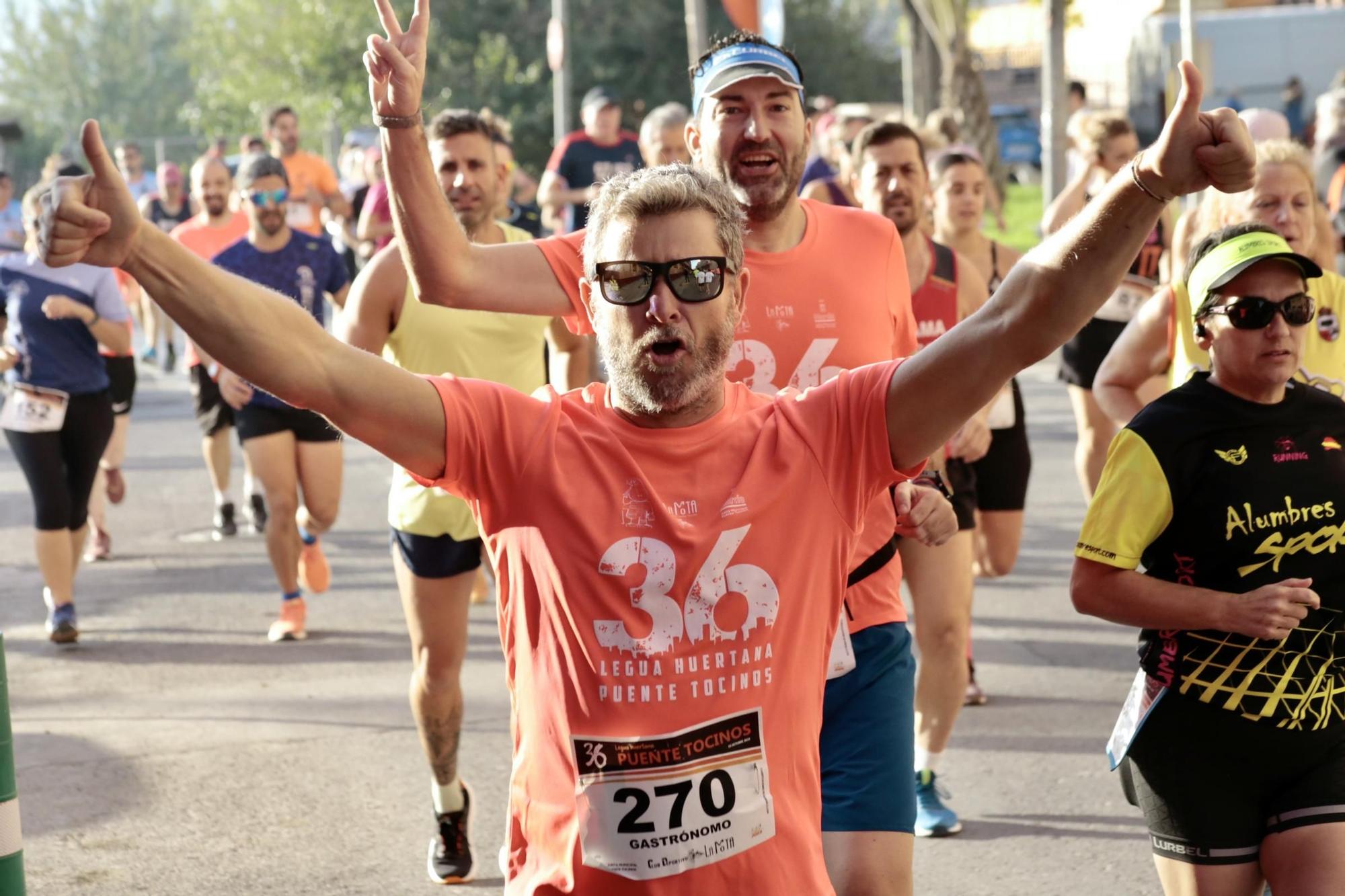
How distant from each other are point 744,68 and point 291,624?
4937 millimetres

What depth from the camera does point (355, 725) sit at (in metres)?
6.85

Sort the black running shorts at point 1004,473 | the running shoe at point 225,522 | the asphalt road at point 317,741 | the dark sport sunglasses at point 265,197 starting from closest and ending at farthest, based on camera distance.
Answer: the asphalt road at point 317,741 < the black running shorts at point 1004,473 < the dark sport sunglasses at point 265,197 < the running shoe at point 225,522

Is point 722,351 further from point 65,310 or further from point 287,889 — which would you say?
point 65,310

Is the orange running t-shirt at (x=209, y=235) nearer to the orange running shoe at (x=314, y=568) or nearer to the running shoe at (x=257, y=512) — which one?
the running shoe at (x=257, y=512)

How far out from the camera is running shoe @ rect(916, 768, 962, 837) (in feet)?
18.2

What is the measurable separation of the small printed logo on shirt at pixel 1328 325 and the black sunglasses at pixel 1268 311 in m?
0.97

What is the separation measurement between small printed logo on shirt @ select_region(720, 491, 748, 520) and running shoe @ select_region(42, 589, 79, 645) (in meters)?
6.35

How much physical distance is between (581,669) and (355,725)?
4.32 metres

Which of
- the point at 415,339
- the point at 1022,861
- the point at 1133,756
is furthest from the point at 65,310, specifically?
the point at 1133,756

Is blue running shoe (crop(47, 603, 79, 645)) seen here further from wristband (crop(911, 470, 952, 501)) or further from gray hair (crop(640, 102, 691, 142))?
wristband (crop(911, 470, 952, 501))

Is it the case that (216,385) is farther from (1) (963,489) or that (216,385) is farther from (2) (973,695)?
(1) (963,489)

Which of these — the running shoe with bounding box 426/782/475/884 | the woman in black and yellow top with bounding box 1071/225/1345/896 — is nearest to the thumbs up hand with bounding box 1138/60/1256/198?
the woman in black and yellow top with bounding box 1071/225/1345/896

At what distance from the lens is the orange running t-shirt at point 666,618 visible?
2699 millimetres

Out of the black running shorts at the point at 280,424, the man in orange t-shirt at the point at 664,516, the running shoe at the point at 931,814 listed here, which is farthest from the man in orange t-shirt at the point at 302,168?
the man in orange t-shirt at the point at 664,516
